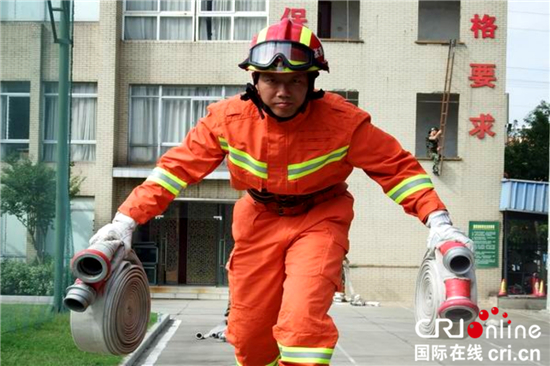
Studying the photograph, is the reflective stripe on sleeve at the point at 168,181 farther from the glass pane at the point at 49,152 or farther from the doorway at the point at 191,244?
the doorway at the point at 191,244

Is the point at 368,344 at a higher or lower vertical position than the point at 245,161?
lower

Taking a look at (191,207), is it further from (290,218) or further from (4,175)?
(290,218)

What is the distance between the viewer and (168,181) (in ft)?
17.7

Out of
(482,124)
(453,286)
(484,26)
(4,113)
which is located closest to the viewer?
(453,286)

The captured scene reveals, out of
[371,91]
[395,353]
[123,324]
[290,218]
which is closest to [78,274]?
[123,324]

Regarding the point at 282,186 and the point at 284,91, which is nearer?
the point at 284,91

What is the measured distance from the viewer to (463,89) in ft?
89.7

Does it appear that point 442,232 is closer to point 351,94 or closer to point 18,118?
point 18,118

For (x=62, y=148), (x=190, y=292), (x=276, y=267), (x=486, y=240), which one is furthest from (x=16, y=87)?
(x=486, y=240)

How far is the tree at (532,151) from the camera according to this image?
122ft

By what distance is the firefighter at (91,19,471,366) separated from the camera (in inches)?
205

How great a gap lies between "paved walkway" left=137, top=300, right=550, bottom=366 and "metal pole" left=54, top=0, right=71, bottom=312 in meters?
2.11

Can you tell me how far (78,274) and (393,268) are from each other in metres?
23.1

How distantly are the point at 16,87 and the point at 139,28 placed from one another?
15.9 meters
